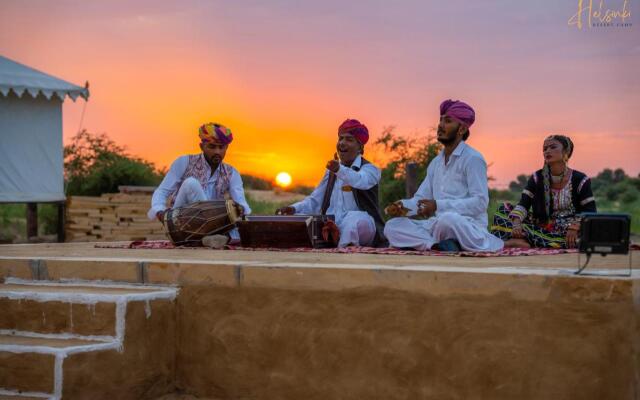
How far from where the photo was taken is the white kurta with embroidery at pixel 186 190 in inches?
287

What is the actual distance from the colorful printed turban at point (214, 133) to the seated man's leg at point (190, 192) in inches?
18.2

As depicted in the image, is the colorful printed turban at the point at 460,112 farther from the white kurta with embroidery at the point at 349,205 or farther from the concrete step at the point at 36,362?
the concrete step at the point at 36,362

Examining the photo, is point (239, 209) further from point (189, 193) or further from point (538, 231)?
point (538, 231)

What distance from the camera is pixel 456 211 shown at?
242 inches

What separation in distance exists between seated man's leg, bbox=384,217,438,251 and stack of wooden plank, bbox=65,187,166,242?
8.46 meters

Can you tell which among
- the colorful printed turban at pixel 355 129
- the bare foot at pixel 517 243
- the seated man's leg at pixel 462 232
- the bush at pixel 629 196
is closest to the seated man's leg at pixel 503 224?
the bare foot at pixel 517 243

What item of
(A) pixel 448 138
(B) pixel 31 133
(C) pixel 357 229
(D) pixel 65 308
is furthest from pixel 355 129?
(B) pixel 31 133

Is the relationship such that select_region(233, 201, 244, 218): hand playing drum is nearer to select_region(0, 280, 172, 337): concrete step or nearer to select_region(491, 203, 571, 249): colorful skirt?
select_region(491, 203, 571, 249): colorful skirt

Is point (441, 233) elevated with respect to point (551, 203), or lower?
lower

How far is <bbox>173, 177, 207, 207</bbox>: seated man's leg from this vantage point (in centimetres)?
727

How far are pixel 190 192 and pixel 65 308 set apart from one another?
2.72m

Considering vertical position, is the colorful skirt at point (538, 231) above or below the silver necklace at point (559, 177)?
below

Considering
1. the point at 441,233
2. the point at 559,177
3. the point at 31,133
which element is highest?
the point at 31,133


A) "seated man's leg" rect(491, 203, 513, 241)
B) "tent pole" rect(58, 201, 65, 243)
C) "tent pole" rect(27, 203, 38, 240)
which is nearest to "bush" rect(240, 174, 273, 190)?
"tent pole" rect(27, 203, 38, 240)
